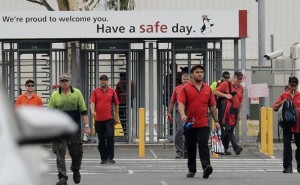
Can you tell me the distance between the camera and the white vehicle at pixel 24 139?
373 cm

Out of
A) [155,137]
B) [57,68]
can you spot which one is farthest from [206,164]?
[57,68]

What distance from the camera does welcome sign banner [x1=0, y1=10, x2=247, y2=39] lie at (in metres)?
24.3

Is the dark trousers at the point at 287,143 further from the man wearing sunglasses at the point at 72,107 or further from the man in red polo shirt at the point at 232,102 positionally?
the man in red polo shirt at the point at 232,102

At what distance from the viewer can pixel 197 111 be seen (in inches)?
615

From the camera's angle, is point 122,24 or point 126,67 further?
point 126,67

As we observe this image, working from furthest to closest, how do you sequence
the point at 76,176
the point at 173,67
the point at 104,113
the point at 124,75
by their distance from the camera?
the point at 124,75 → the point at 173,67 → the point at 104,113 → the point at 76,176

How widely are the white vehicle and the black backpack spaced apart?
12820 mm

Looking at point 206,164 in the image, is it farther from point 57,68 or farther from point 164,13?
point 57,68

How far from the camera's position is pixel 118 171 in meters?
18.0

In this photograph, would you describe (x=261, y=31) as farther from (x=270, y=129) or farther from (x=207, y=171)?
(x=207, y=171)

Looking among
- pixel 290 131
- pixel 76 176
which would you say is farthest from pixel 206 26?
pixel 76 176

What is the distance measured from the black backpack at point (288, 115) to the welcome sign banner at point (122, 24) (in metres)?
7.60

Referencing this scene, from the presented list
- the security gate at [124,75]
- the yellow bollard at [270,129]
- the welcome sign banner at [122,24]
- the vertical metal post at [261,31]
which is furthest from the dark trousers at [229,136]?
the vertical metal post at [261,31]

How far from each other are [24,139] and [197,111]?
11.7m
